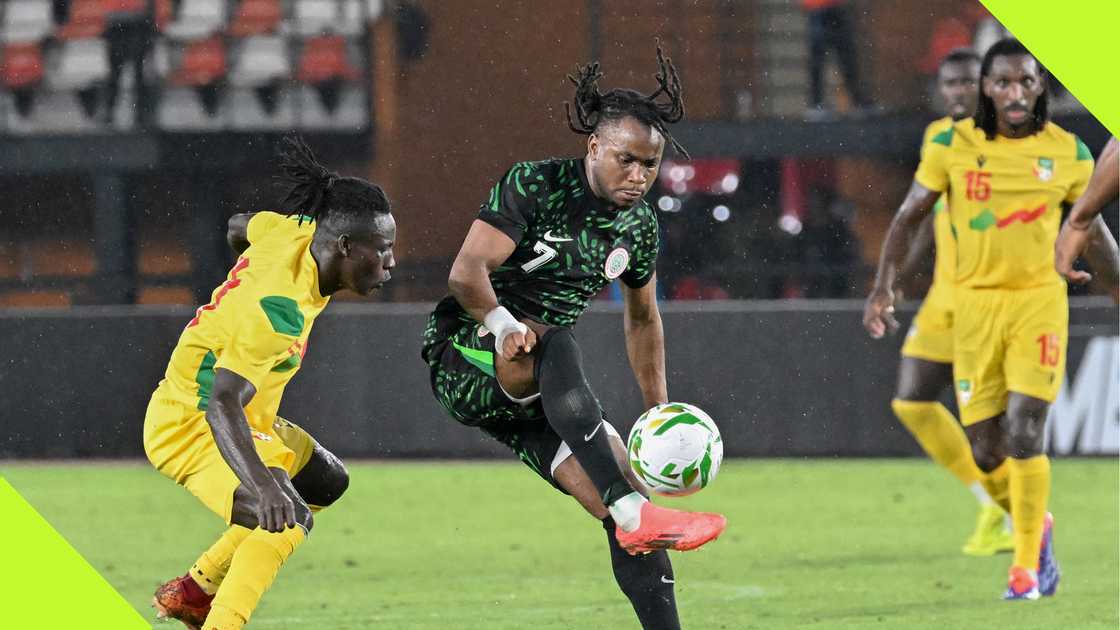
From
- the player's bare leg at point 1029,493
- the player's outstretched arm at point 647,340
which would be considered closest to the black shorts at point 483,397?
the player's outstretched arm at point 647,340

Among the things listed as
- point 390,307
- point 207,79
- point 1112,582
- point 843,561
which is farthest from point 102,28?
point 1112,582

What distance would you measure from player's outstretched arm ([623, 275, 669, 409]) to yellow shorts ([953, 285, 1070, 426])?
91.3 inches

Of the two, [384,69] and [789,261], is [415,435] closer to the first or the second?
[789,261]

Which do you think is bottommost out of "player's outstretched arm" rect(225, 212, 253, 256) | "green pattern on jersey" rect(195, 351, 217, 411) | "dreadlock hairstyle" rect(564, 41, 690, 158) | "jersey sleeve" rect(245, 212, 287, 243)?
"green pattern on jersey" rect(195, 351, 217, 411)

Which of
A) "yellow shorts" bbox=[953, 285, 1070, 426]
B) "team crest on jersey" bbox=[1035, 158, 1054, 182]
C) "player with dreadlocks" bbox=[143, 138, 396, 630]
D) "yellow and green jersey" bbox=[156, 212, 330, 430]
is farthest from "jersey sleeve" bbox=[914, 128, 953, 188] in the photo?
"yellow and green jersey" bbox=[156, 212, 330, 430]

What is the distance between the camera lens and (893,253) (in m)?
8.11

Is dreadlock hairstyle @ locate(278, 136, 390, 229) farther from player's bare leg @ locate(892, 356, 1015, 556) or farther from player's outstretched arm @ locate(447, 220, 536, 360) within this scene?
player's bare leg @ locate(892, 356, 1015, 556)

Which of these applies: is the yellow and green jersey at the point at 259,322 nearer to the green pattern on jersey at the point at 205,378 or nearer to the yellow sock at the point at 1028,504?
the green pattern on jersey at the point at 205,378

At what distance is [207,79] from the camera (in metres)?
16.9

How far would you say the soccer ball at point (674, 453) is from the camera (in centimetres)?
538

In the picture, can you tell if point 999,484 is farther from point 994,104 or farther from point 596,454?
point 596,454

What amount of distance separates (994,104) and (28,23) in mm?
12232

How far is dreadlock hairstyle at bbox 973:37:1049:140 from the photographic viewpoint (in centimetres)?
766

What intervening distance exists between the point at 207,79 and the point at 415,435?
19.4 feet
